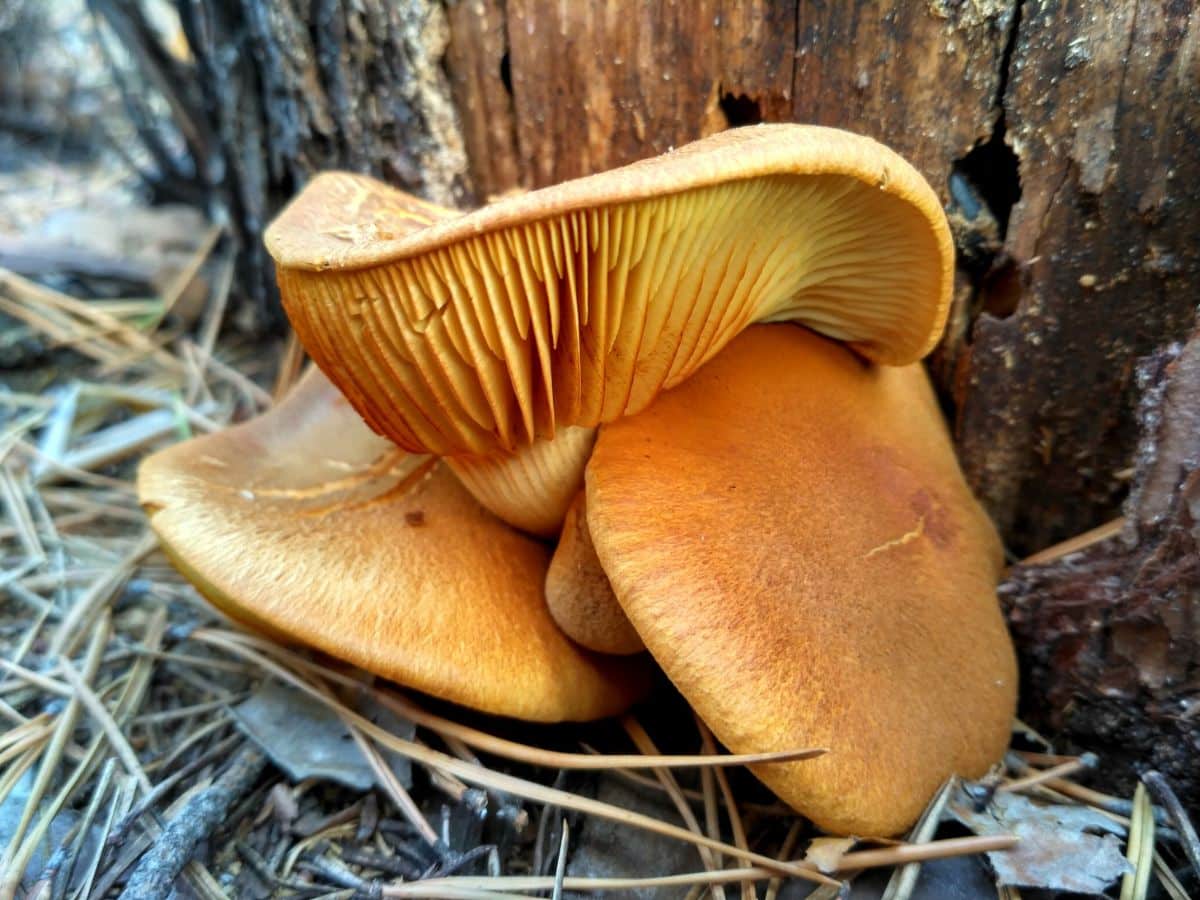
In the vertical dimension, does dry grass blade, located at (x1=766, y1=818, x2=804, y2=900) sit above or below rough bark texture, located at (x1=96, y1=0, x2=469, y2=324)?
below

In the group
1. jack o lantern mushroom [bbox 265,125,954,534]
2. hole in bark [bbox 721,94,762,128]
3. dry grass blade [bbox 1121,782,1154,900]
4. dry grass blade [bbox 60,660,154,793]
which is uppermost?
hole in bark [bbox 721,94,762,128]

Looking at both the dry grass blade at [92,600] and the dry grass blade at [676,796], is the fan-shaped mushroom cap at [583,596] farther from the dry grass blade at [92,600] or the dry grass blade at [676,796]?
the dry grass blade at [92,600]

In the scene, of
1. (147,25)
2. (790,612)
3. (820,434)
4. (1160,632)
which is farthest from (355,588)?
(147,25)

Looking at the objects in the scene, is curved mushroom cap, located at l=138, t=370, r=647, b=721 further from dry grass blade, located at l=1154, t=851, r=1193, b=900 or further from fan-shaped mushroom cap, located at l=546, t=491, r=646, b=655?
dry grass blade, located at l=1154, t=851, r=1193, b=900

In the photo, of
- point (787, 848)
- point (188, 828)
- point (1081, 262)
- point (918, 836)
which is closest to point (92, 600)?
point (188, 828)

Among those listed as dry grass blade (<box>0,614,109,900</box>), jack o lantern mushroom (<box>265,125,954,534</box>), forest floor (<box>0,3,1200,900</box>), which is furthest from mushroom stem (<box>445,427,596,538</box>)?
dry grass blade (<box>0,614,109,900</box>)

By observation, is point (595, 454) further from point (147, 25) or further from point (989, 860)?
point (147, 25)
